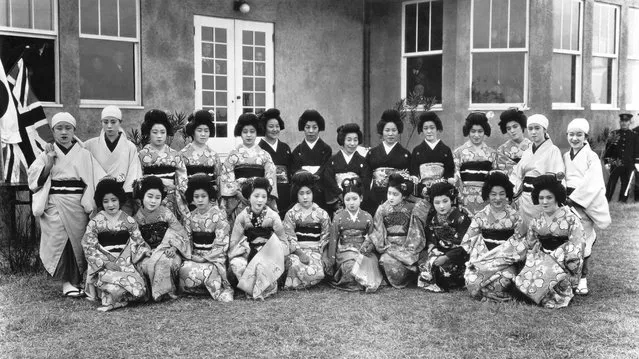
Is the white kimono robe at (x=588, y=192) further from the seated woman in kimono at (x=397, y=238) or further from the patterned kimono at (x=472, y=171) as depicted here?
the seated woman in kimono at (x=397, y=238)

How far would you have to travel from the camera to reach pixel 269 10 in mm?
11383

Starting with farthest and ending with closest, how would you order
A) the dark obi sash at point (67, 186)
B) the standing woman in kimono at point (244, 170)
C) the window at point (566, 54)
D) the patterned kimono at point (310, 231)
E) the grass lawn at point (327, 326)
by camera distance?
1. the window at point (566, 54)
2. the standing woman in kimono at point (244, 170)
3. the patterned kimono at point (310, 231)
4. the dark obi sash at point (67, 186)
5. the grass lawn at point (327, 326)

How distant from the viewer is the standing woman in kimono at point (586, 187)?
6574 millimetres

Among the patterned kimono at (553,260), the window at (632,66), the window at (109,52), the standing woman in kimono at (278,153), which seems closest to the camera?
the patterned kimono at (553,260)

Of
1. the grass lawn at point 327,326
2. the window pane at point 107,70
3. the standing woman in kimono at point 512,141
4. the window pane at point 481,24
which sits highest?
the window pane at point 481,24

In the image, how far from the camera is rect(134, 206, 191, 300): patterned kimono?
6051mm

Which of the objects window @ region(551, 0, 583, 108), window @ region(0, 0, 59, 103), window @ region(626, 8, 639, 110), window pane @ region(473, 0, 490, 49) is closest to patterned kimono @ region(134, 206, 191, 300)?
window @ region(0, 0, 59, 103)

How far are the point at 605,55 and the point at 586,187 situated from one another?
822 cm

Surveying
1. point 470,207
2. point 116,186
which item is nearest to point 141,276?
point 116,186

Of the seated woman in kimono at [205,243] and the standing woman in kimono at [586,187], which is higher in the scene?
the standing woman in kimono at [586,187]

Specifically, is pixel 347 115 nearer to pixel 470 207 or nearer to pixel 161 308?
pixel 470 207

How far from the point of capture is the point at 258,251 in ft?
21.2

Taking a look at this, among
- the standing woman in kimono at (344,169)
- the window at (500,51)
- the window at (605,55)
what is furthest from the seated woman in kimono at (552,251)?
the window at (605,55)

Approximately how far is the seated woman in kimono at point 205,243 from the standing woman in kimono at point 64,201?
0.92 m
